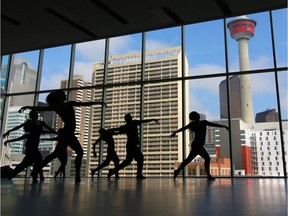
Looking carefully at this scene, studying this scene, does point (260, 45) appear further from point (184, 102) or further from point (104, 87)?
point (104, 87)

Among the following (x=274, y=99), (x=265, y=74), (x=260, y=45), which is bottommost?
(x=274, y=99)

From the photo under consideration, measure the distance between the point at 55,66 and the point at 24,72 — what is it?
5.13 feet

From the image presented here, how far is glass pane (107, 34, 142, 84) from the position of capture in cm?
929

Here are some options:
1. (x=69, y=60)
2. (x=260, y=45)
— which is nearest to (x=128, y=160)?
(x=260, y=45)

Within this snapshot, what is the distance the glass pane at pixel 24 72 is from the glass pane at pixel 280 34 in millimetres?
7858

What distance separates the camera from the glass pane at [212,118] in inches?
293

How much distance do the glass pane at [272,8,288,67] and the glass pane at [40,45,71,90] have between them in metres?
6.42

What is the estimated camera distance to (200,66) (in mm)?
8516

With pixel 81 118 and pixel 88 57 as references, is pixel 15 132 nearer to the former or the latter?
pixel 81 118

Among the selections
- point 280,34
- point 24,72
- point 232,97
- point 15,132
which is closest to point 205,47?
point 232,97

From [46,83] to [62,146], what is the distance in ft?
22.0

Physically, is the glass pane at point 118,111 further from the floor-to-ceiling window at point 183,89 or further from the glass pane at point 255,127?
the glass pane at point 255,127

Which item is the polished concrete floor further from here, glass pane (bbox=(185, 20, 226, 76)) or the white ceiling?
glass pane (bbox=(185, 20, 226, 76))

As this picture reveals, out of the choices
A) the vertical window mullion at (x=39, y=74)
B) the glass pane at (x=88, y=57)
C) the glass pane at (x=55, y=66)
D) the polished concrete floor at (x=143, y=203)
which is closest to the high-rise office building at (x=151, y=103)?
the glass pane at (x=88, y=57)
